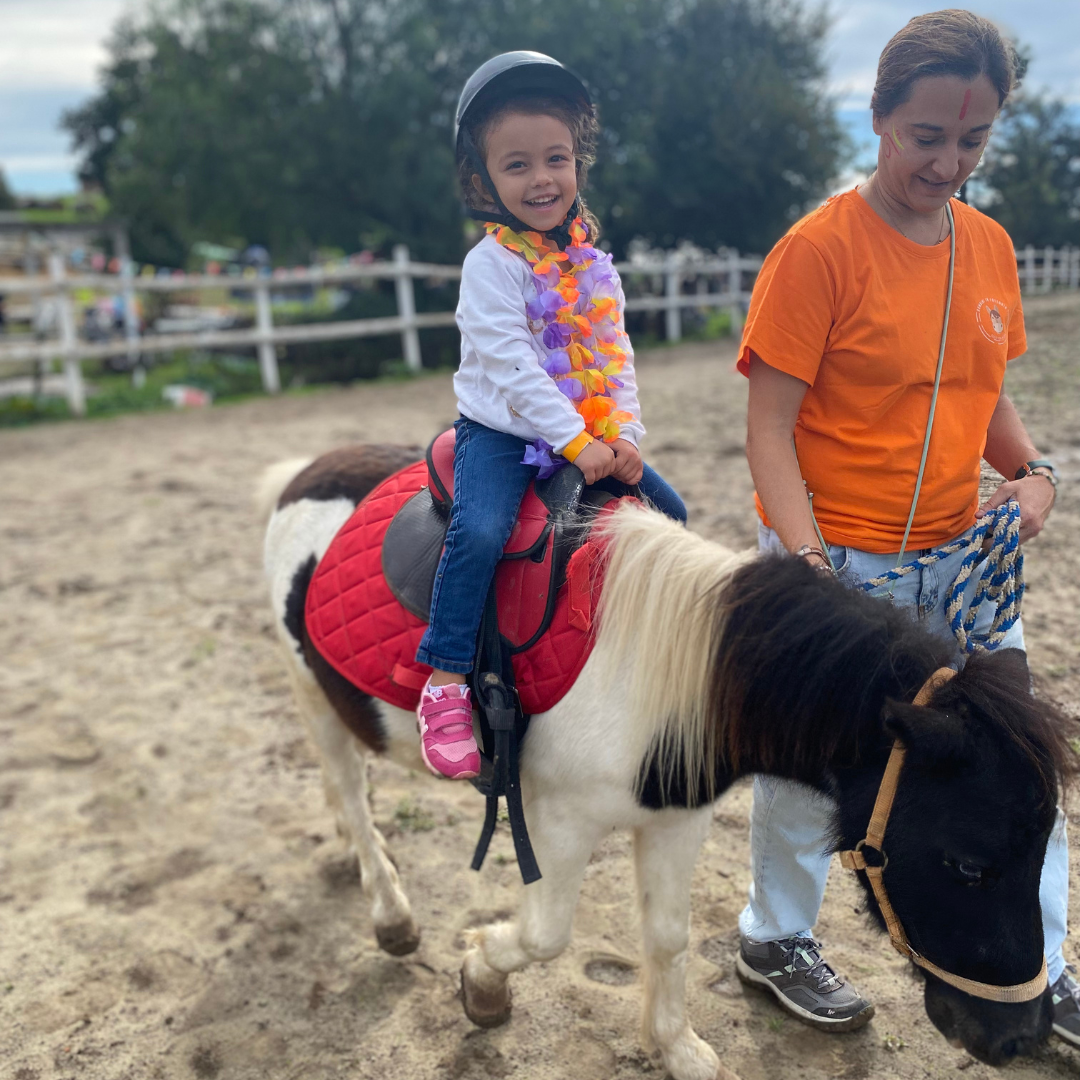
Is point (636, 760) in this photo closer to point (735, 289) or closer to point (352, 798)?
point (352, 798)

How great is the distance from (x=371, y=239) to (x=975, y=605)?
16841 mm

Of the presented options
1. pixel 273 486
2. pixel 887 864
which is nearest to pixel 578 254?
pixel 887 864

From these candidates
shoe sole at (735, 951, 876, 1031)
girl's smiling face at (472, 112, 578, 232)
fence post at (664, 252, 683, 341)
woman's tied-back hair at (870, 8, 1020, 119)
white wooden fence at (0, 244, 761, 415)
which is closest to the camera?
woman's tied-back hair at (870, 8, 1020, 119)

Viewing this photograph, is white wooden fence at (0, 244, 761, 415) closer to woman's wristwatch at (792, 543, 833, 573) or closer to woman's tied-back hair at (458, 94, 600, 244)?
woman's tied-back hair at (458, 94, 600, 244)

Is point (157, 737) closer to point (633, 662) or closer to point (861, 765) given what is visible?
point (633, 662)

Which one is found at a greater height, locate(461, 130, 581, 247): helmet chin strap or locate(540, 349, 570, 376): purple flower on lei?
locate(461, 130, 581, 247): helmet chin strap

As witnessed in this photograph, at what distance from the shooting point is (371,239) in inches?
673

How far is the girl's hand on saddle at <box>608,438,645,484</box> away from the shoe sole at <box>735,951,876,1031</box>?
1252mm

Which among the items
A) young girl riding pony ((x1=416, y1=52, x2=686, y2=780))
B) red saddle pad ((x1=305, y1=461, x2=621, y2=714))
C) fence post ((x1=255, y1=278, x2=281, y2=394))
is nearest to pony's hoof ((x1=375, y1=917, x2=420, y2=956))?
red saddle pad ((x1=305, y1=461, x2=621, y2=714))

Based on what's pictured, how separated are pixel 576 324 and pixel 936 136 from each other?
0.79 m

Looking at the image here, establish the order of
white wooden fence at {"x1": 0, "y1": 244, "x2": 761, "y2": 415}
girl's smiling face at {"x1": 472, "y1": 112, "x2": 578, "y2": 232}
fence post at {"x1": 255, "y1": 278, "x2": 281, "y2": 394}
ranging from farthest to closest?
1. fence post at {"x1": 255, "y1": 278, "x2": 281, "y2": 394}
2. white wooden fence at {"x1": 0, "y1": 244, "x2": 761, "y2": 415}
3. girl's smiling face at {"x1": 472, "y1": 112, "x2": 578, "y2": 232}

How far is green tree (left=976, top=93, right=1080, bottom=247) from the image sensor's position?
8.14 feet

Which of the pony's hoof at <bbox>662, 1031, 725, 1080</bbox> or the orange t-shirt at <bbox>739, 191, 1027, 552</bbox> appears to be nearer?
the orange t-shirt at <bbox>739, 191, 1027, 552</bbox>

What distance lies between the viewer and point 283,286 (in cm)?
1448
